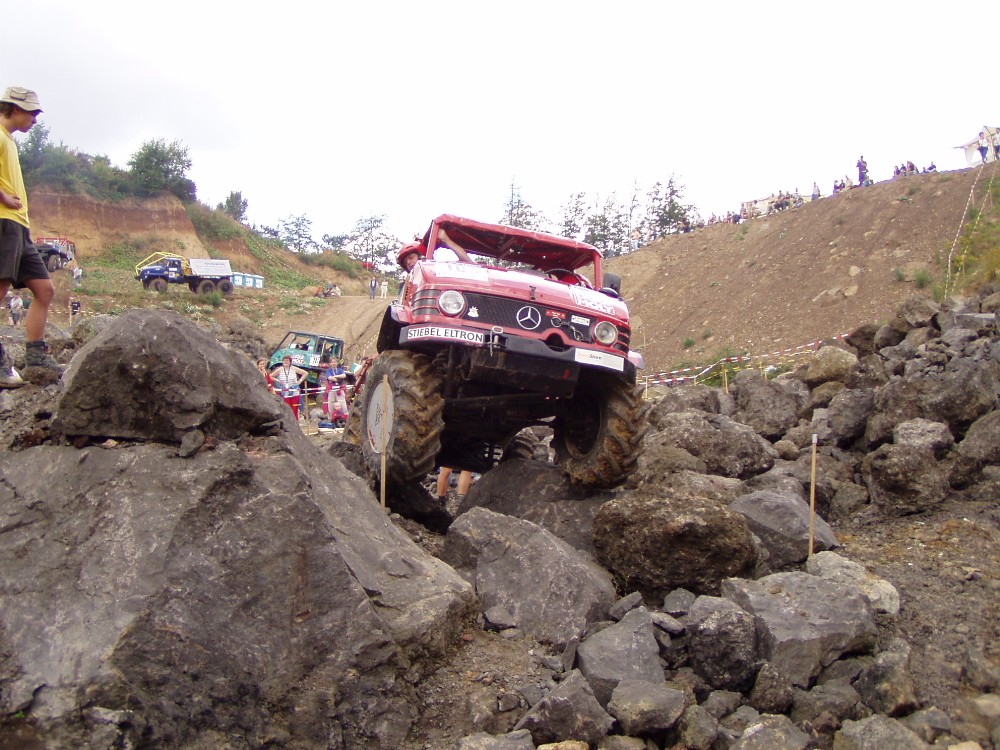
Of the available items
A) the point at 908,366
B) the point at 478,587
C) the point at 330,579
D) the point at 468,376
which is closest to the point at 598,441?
the point at 468,376

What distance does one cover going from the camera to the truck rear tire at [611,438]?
20.1ft

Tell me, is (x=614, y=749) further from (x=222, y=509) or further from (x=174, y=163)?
(x=174, y=163)

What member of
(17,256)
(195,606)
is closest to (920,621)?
(195,606)

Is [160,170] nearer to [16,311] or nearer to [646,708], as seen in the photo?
[16,311]

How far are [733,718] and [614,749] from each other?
66 centimetres

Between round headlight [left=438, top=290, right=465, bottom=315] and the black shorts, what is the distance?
2.44 metres

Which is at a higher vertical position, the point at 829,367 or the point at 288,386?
the point at 829,367

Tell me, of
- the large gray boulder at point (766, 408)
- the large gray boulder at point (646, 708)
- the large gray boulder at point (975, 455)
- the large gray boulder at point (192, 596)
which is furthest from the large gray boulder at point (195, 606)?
the large gray boulder at point (766, 408)

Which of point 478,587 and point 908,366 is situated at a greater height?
point 908,366

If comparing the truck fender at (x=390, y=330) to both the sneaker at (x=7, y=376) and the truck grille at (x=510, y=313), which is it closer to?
the truck grille at (x=510, y=313)

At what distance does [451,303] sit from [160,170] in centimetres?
5013

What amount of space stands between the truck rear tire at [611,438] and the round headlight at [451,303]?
52.6 inches

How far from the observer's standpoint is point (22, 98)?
448cm

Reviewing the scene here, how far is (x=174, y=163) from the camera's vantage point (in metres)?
50.7
